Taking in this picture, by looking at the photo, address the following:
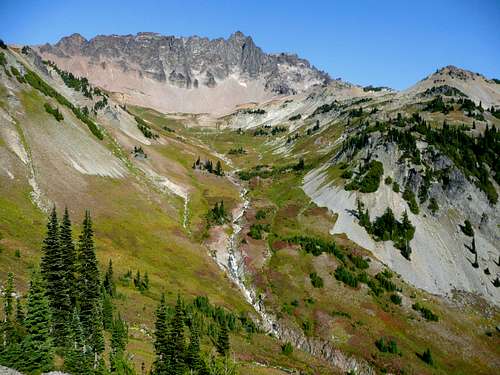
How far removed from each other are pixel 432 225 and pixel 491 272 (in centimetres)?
1905

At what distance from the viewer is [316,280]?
316ft

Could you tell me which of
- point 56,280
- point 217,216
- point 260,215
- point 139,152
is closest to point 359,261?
point 260,215

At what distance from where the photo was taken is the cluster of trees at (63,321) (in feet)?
128

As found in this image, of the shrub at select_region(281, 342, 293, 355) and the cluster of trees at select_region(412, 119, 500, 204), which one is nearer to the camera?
the shrub at select_region(281, 342, 293, 355)

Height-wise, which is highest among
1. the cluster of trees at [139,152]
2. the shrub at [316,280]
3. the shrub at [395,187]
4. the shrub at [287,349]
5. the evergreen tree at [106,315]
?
the cluster of trees at [139,152]

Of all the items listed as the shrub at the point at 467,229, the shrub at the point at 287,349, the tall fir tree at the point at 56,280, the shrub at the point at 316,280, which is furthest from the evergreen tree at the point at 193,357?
the shrub at the point at 467,229

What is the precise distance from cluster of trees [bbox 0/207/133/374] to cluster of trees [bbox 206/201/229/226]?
65.4m

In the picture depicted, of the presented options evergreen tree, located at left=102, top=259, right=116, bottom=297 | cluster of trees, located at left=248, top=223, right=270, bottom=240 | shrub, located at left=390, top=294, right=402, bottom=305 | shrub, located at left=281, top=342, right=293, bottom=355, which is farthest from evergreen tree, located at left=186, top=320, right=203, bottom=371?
cluster of trees, located at left=248, top=223, right=270, bottom=240

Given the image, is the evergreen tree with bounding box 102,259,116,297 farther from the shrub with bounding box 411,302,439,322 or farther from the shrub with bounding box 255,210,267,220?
the shrub with bounding box 255,210,267,220

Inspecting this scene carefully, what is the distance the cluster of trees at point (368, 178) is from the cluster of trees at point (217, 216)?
3856cm

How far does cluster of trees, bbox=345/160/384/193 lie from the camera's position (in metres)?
131

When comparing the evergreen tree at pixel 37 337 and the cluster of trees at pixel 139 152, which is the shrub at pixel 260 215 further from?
the evergreen tree at pixel 37 337

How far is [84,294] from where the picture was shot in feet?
173

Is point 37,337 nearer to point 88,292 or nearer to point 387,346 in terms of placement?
point 88,292
